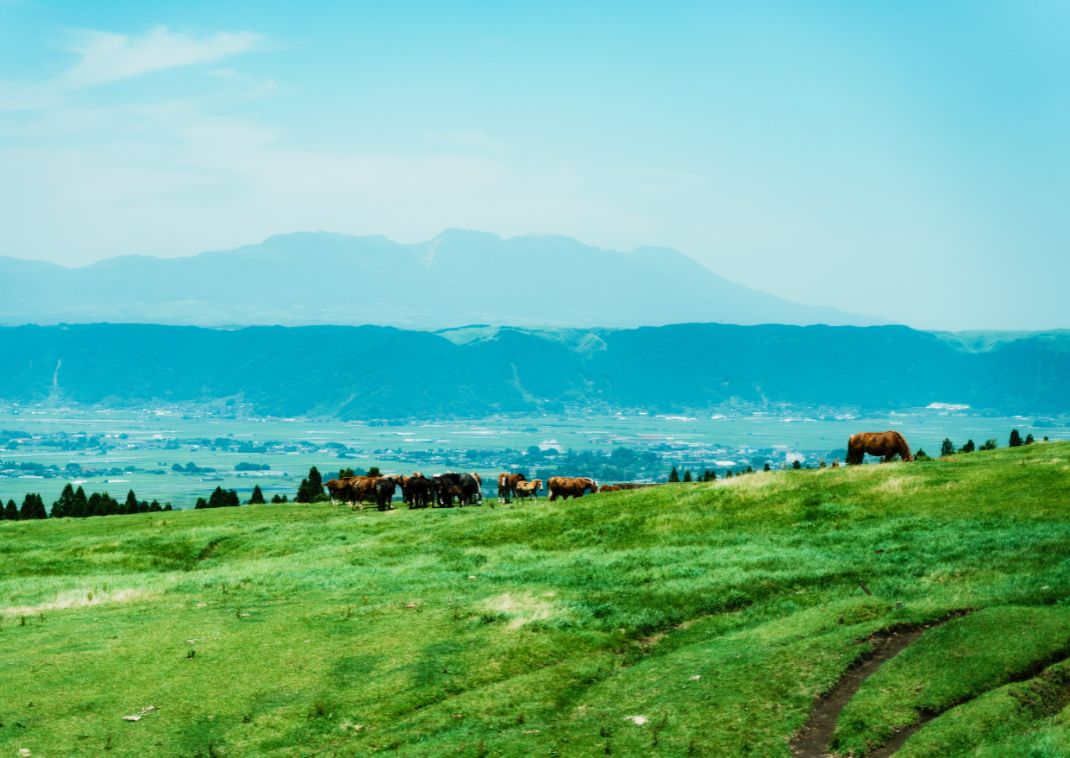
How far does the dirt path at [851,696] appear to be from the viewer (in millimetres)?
17125

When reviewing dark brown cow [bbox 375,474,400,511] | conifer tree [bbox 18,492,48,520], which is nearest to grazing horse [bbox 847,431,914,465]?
dark brown cow [bbox 375,474,400,511]

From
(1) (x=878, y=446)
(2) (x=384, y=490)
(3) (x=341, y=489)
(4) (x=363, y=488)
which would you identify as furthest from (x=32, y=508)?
(1) (x=878, y=446)

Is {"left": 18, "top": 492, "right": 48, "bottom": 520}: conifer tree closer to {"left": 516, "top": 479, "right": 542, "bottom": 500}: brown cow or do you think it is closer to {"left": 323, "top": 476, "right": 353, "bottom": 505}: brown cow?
{"left": 323, "top": 476, "right": 353, "bottom": 505}: brown cow

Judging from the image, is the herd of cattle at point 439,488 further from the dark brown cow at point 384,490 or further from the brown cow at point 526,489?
the brown cow at point 526,489

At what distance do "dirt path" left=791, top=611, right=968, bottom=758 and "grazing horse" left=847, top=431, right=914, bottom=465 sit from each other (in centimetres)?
2497

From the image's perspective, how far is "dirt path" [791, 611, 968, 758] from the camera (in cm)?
1712

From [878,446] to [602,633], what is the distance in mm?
27960

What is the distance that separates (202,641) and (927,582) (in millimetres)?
19988

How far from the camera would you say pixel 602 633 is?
2519cm

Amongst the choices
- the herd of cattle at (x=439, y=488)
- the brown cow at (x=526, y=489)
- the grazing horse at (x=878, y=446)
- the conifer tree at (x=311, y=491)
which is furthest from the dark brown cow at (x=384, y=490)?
the grazing horse at (x=878, y=446)

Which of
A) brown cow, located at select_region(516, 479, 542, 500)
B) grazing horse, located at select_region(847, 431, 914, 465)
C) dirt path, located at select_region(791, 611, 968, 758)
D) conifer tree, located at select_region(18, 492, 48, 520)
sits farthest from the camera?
conifer tree, located at select_region(18, 492, 48, 520)

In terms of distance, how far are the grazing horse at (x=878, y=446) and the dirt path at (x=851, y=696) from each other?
25.0 m

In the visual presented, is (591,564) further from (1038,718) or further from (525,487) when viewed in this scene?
(525,487)

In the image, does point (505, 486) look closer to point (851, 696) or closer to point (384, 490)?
point (384, 490)
